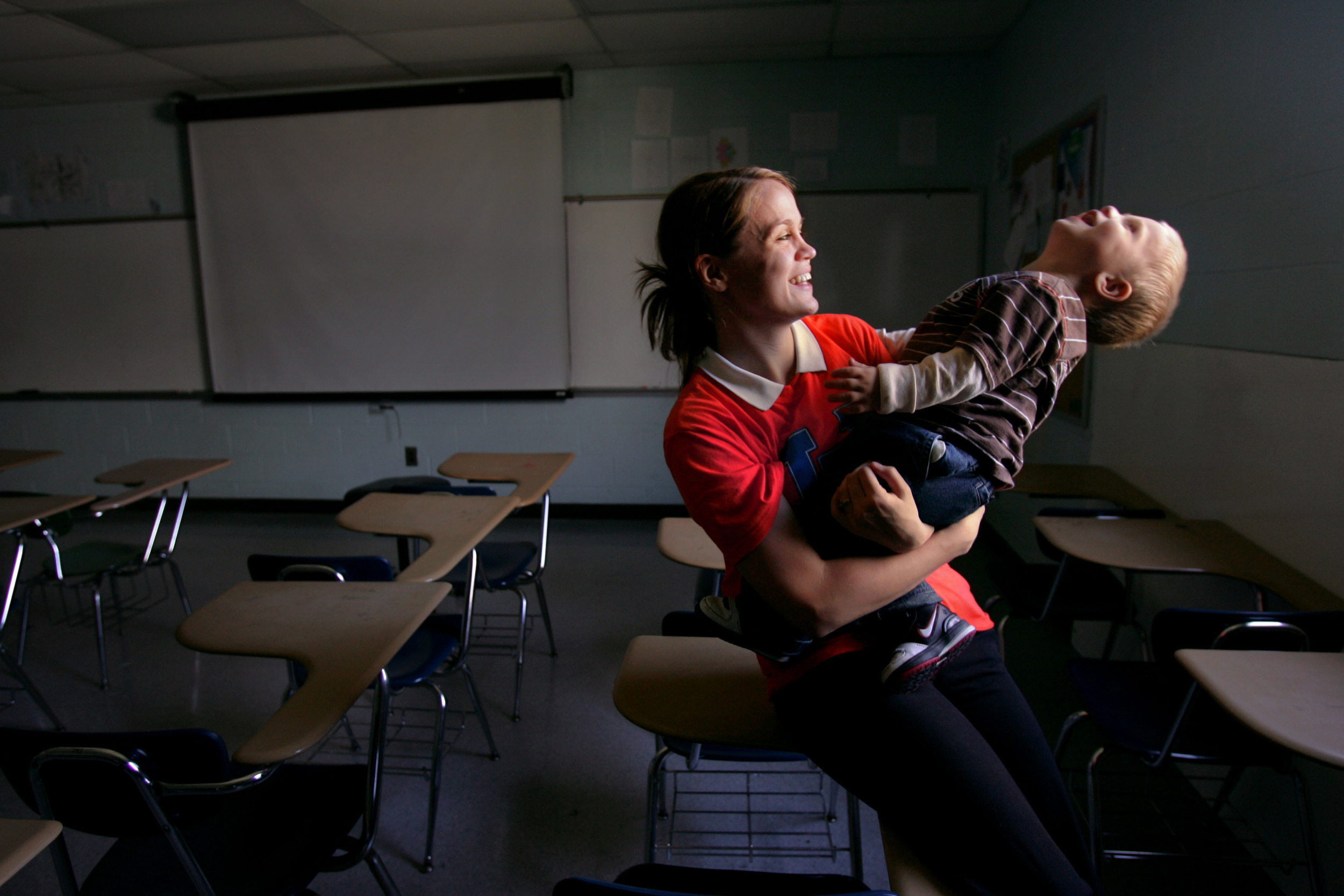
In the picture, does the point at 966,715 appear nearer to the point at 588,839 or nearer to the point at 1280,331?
the point at 588,839

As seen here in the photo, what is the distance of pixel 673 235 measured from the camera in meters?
1.06

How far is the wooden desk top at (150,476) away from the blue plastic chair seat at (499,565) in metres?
1.18

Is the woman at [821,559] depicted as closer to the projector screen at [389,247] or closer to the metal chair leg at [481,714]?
the metal chair leg at [481,714]

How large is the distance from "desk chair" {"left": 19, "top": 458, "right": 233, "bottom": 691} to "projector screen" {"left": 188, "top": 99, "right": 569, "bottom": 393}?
169 centimetres

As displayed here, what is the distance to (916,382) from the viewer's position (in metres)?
0.94

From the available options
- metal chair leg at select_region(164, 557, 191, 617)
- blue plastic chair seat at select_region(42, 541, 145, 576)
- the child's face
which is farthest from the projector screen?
the child's face

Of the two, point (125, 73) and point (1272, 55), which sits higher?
point (125, 73)

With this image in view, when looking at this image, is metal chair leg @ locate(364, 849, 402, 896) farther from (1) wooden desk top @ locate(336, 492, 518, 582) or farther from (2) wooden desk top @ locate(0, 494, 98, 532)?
(2) wooden desk top @ locate(0, 494, 98, 532)

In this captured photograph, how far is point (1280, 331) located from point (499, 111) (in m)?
4.04

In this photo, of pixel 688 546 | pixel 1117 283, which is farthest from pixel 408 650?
pixel 1117 283

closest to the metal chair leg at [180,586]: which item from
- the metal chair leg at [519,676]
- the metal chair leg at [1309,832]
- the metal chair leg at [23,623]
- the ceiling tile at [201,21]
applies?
the metal chair leg at [23,623]

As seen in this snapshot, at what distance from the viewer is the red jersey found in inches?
37.1

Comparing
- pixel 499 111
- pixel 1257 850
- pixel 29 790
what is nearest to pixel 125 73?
pixel 499 111

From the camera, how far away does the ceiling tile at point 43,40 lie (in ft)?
11.8
